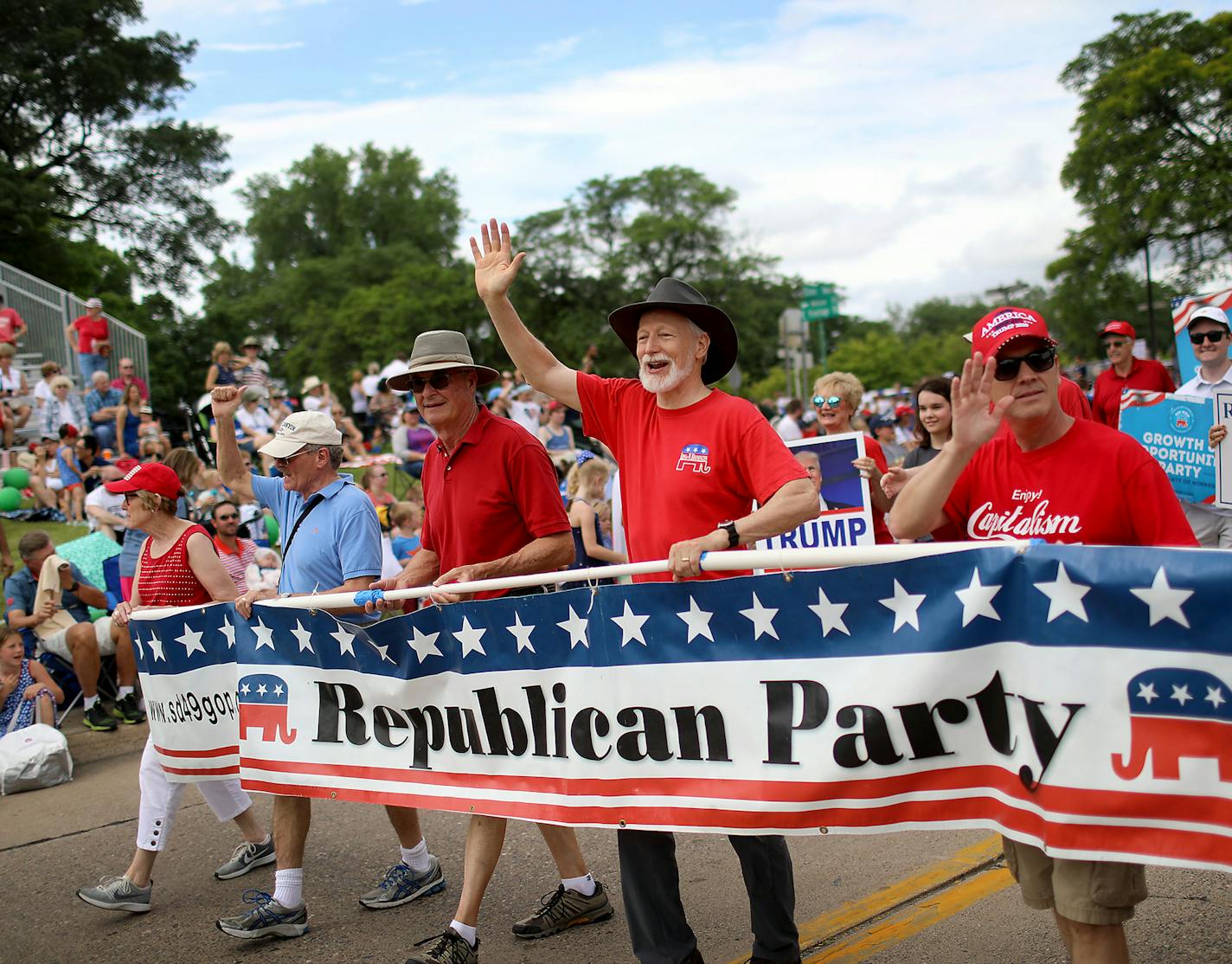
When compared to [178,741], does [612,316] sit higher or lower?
higher

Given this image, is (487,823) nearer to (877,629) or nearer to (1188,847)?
(877,629)

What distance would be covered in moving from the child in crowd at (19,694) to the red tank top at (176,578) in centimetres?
340

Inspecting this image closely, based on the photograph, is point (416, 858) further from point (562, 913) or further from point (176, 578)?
point (176, 578)

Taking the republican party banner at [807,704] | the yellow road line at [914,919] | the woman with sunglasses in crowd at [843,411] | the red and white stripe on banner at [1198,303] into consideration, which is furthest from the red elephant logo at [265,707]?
the red and white stripe on banner at [1198,303]

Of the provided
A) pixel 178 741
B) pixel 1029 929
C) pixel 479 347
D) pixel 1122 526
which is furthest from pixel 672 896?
pixel 479 347

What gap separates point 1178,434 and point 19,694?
8.25 m

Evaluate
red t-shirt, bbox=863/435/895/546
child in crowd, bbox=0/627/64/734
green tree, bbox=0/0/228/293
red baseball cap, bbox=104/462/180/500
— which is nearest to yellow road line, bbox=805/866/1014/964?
red t-shirt, bbox=863/435/895/546

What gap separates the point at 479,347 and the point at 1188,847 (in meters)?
64.6

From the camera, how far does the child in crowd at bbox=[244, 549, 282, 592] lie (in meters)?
9.45

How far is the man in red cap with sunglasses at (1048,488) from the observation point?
2893 millimetres

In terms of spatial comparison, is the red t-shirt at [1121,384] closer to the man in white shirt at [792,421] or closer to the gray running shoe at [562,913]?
the gray running shoe at [562,913]

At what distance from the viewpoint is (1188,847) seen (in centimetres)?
269

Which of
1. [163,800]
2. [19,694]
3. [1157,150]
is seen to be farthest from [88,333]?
[1157,150]

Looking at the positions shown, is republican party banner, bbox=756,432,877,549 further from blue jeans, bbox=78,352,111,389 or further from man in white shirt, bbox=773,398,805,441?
blue jeans, bbox=78,352,111,389
